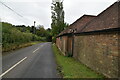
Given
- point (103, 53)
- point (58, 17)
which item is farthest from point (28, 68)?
point (58, 17)

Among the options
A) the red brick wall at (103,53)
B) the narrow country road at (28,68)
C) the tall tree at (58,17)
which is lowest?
the narrow country road at (28,68)

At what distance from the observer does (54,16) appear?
133 ft

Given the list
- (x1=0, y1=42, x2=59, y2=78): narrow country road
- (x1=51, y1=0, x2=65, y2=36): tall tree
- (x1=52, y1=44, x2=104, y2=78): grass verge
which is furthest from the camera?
(x1=51, y1=0, x2=65, y2=36): tall tree

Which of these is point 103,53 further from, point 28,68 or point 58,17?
point 58,17

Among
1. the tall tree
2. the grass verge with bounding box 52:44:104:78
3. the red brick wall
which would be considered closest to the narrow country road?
the grass verge with bounding box 52:44:104:78

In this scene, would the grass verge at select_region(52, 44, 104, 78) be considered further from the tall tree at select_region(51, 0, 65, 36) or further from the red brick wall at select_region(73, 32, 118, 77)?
the tall tree at select_region(51, 0, 65, 36)

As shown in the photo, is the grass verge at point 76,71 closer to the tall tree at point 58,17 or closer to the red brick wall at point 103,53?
the red brick wall at point 103,53

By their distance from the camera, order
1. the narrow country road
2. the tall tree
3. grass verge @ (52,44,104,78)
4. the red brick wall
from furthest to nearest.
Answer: the tall tree
the narrow country road
grass verge @ (52,44,104,78)
the red brick wall

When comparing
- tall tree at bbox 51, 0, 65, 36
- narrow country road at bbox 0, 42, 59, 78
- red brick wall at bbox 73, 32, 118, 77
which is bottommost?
narrow country road at bbox 0, 42, 59, 78

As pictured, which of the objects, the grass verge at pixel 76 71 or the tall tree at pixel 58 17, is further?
the tall tree at pixel 58 17

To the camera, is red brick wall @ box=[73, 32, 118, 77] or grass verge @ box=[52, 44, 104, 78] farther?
grass verge @ box=[52, 44, 104, 78]

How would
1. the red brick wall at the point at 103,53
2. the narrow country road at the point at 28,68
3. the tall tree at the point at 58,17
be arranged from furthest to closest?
1. the tall tree at the point at 58,17
2. the narrow country road at the point at 28,68
3. the red brick wall at the point at 103,53

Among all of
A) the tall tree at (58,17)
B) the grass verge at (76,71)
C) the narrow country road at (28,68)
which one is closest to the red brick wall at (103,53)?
the grass verge at (76,71)

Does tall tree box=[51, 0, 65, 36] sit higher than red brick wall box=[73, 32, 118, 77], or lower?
higher
